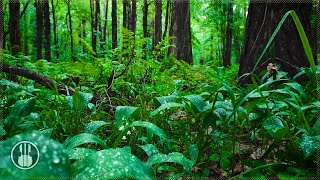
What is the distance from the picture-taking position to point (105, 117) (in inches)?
74.0

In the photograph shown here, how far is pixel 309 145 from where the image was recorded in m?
0.98

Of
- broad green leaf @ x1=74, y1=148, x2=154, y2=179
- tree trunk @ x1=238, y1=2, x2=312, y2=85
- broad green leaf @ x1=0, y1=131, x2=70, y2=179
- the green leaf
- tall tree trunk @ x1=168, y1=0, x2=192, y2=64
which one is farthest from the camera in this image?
tall tree trunk @ x1=168, y1=0, x2=192, y2=64

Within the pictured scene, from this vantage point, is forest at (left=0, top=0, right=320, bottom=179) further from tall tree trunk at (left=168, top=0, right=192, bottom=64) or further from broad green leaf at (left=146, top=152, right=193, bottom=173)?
tall tree trunk at (left=168, top=0, right=192, bottom=64)

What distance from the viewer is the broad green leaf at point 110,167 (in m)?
0.60

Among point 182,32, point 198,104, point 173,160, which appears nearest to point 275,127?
point 198,104

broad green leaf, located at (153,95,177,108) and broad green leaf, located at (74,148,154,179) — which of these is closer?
broad green leaf, located at (74,148,154,179)

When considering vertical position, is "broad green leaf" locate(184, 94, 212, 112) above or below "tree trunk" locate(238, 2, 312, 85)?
below

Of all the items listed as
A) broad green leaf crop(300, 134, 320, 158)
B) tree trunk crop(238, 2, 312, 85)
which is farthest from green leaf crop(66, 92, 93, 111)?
tree trunk crop(238, 2, 312, 85)

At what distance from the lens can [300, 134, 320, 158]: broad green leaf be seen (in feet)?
3.15

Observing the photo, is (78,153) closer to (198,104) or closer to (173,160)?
(173,160)

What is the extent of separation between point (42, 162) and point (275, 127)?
0.94 metres

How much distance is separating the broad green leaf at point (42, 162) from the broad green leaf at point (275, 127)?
0.82m

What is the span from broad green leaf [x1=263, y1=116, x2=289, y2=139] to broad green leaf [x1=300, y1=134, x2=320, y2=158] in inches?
2.8

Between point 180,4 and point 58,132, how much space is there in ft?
18.4
